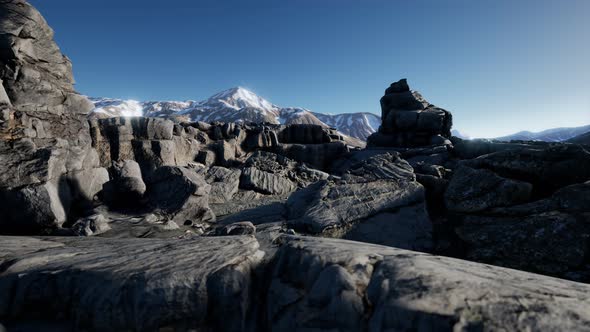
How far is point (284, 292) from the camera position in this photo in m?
3.45

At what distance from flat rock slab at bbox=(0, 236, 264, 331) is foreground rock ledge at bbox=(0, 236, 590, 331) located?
0.04 feet

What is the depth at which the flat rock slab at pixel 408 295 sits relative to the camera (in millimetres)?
2404

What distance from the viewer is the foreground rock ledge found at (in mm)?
2521

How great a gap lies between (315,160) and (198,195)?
19478 mm

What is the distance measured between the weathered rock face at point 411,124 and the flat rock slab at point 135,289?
130ft

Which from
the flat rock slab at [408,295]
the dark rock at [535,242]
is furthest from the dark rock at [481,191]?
the flat rock slab at [408,295]

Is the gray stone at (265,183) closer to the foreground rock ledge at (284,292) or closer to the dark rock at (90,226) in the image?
the dark rock at (90,226)

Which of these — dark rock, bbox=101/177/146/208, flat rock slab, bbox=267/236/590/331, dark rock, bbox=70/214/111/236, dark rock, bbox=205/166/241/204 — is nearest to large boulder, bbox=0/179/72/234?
dark rock, bbox=70/214/111/236

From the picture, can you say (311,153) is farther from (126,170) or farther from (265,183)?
(126,170)

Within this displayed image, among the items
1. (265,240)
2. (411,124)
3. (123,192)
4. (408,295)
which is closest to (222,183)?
(123,192)

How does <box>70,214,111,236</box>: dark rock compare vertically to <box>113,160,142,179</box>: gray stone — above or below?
below

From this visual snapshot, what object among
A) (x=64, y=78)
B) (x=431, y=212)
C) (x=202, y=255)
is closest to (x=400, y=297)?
(x=202, y=255)

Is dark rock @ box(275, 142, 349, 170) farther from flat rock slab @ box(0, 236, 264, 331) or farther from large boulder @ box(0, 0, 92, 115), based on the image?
flat rock slab @ box(0, 236, 264, 331)

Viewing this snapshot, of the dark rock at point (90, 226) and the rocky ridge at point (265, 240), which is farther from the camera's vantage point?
the dark rock at point (90, 226)
